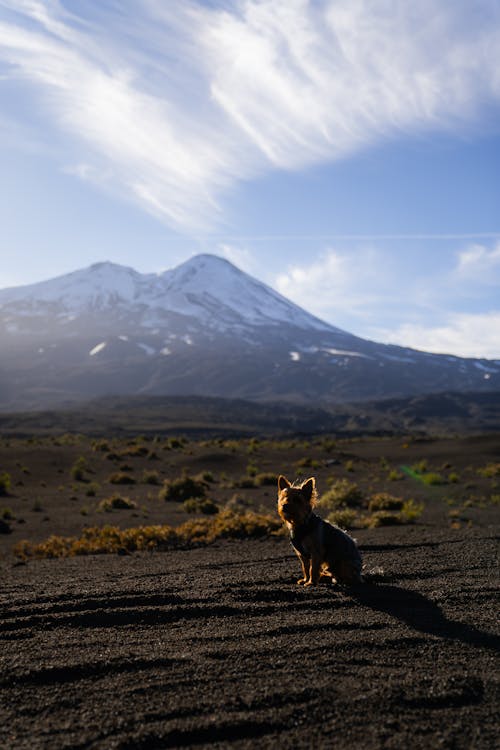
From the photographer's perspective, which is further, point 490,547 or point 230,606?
point 490,547

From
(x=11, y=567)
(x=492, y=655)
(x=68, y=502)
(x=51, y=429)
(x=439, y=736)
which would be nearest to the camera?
(x=439, y=736)

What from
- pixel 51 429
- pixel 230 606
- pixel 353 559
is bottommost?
pixel 51 429

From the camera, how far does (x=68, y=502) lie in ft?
61.9

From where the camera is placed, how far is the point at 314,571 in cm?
594

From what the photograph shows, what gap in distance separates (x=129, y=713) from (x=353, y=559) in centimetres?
317

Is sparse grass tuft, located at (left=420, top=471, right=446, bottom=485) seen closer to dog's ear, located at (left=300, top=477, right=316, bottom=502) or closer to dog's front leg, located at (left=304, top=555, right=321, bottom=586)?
dog's front leg, located at (left=304, top=555, right=321, bottom=586)

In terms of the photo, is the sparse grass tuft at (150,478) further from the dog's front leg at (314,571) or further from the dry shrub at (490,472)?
the dog's front leg at (314,571)

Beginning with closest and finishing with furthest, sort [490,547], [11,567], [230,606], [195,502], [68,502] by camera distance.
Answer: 1. [230,606]
2. [490,547]
3. [11,567]
4. [195,502]
5. [68,502]

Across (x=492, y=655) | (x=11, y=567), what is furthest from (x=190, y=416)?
(x=492, y=655)

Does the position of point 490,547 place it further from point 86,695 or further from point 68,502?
point 68,502

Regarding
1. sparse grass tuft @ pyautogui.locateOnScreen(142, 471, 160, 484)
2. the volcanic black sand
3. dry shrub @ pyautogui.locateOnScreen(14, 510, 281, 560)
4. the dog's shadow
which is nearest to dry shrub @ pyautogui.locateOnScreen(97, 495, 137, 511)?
dry shrub @ pyautogui.locateOnScreen(14, 510, 281, 560)

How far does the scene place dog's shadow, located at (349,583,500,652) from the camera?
4.44m

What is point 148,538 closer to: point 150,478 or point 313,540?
point 313,540

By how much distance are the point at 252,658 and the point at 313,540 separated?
1.79m
